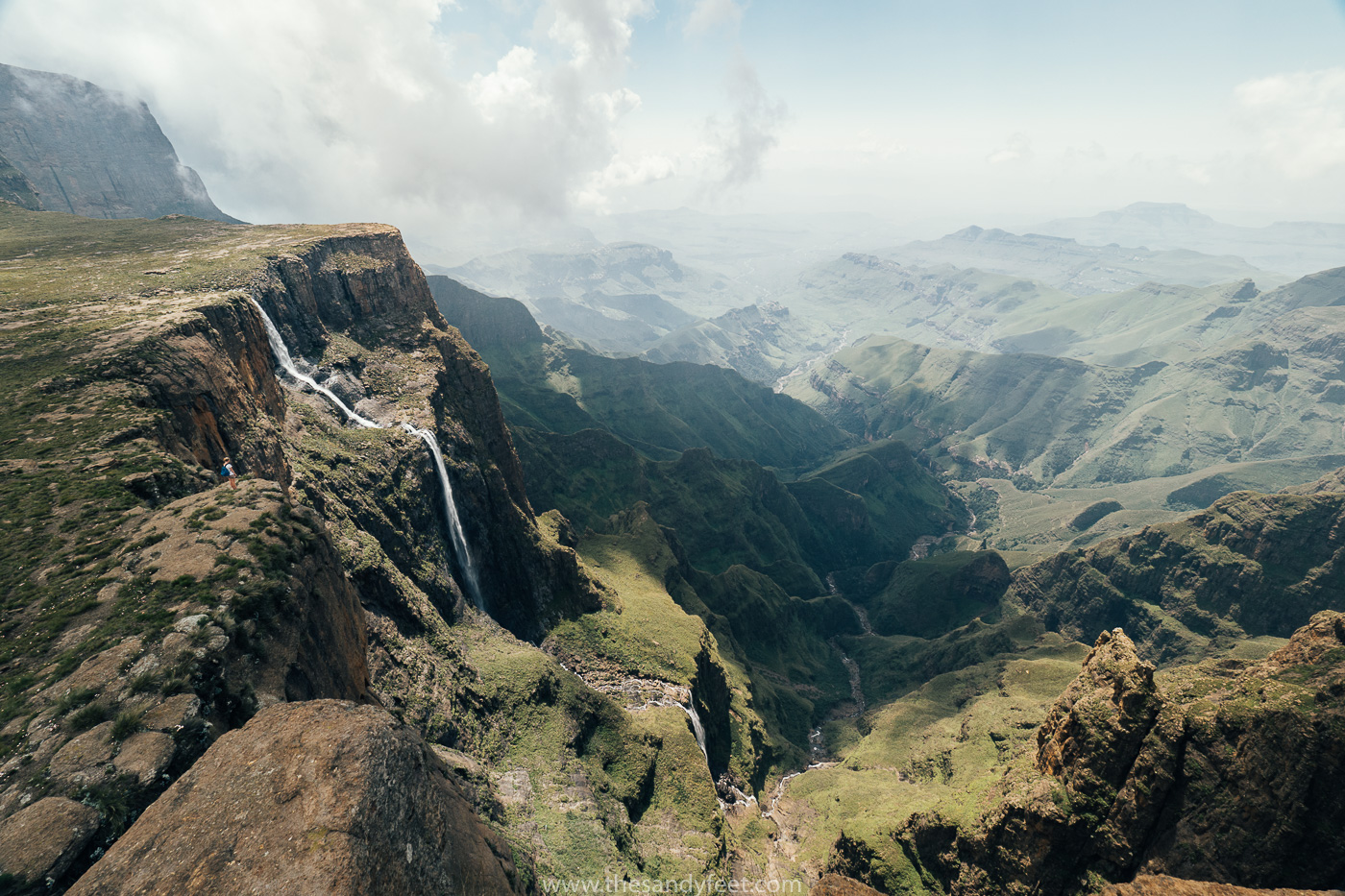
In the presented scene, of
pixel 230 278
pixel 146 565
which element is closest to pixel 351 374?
pixel 230 278

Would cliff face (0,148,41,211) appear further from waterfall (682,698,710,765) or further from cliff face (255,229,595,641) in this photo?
waterfall (682,698,710,765)

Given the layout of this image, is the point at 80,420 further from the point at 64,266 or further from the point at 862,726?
the point at 862,726

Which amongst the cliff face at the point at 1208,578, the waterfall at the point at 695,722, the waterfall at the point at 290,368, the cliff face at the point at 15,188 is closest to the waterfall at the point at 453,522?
the waterfall at the point at 290,368

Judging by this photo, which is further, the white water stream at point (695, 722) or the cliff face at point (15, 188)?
the cliff face at point (15, 188)

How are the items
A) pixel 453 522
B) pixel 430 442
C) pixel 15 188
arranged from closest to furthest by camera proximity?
pixel 430 442 < pixel 453 522 < pixel 15 188

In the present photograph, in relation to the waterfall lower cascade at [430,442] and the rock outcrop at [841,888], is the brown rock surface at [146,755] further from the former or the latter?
the waterfall lower cascade at [430,442]

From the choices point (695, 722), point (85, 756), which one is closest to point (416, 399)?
point (695, 722)

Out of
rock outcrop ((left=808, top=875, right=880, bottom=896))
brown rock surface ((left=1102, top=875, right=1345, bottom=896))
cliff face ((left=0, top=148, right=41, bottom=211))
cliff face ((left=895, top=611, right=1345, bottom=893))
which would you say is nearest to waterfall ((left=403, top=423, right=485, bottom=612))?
rock outcrop ((left=808, top=875, right=880, bottom=896))

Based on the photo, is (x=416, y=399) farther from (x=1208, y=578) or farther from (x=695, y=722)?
(x=1208, y=578)
